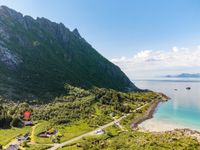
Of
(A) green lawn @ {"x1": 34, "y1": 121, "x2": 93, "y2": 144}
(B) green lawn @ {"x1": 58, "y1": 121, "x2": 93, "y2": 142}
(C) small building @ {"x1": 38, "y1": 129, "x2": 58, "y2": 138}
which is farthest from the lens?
(B) green lawn @ {"x1": 58, "y1": 121, "x2": 93, "y2": 142}

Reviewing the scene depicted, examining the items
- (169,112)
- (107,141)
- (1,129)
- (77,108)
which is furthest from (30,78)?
(107,141)

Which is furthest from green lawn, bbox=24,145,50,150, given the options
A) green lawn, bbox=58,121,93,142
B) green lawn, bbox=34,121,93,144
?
green lawn, bbox=58,121,93,142

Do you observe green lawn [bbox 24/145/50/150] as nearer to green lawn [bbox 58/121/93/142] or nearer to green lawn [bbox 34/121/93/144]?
green lawn [bbox 34/121/93/144]

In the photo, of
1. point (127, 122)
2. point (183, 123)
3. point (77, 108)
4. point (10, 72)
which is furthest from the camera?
point (10, 72)

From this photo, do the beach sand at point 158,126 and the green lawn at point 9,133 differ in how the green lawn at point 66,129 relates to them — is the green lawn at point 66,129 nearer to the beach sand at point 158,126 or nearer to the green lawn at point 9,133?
the green lawn at point 9,133

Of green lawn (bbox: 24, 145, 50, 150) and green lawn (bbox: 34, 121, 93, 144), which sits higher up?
green lawn (bbox: 34, 121, 93, 144)

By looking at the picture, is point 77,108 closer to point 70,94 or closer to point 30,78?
point 70,94

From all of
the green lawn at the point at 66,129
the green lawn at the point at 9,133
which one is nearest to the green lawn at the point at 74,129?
the green lawn at the point at 66,129

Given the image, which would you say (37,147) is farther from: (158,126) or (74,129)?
(158,126)
